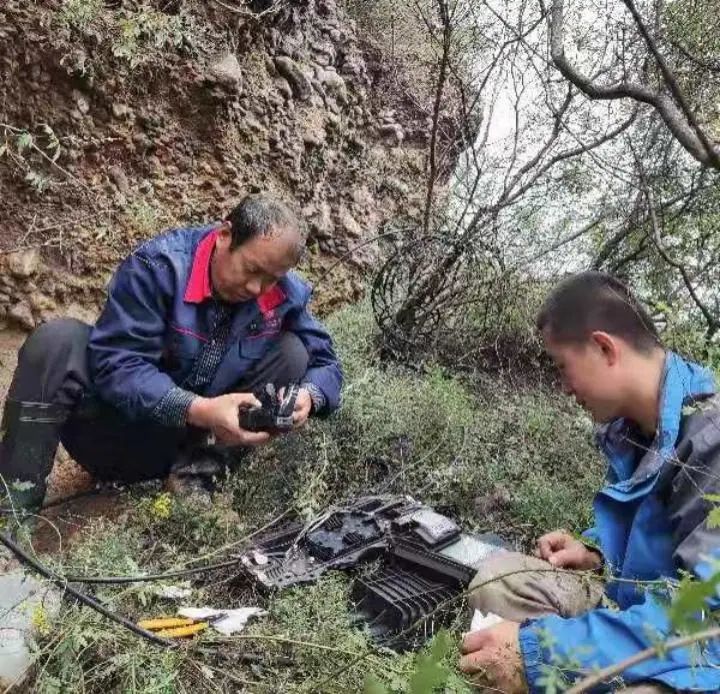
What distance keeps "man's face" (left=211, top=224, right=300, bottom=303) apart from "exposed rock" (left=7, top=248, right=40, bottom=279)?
1860mm

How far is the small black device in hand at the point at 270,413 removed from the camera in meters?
2.77

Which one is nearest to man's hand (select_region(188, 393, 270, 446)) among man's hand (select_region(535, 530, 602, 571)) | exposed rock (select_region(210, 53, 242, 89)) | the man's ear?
man's hand (select_region(535, 530, 602, 571))

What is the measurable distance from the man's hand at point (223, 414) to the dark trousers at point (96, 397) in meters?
0.29

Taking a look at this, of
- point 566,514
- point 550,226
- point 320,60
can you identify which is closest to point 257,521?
point 566,514

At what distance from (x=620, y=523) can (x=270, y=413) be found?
134 cm

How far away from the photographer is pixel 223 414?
2.75 m

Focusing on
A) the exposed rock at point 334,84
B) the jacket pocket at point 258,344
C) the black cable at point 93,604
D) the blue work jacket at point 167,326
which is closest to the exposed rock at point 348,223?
the exposed rock at point 334,84

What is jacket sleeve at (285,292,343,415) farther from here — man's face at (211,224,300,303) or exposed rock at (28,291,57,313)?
exposed rock at (28,291,57,313)

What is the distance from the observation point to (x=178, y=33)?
4.44 m

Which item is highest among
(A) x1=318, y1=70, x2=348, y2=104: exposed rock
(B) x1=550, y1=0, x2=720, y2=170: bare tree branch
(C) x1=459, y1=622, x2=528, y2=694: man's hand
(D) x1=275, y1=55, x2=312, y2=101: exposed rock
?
(B) x1=550, y1=0, x2=720, y2=170: bare tree branch

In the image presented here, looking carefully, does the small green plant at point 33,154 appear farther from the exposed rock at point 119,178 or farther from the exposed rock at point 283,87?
the exposed rock at point 283,87

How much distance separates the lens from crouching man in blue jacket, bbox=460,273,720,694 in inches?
63.9

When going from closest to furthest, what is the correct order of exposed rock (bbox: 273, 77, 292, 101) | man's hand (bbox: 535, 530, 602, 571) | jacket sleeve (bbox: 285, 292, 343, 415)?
man's hand (bbox: 535, 530, 602, 571) → jacket sleeve (bbox: 285, 292, 343, 415) → exposed rock (bbox: 273, 77, 292, 101)

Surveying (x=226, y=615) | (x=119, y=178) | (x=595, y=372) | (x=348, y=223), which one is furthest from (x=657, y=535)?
(x=348, y=223)
